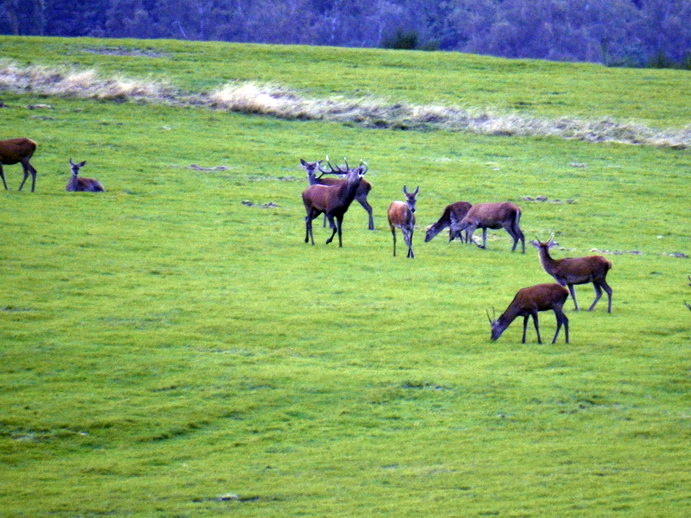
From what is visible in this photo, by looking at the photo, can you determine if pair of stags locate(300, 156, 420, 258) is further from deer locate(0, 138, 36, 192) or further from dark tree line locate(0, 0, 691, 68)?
dark tree line locate(0, 0, 691, 68)

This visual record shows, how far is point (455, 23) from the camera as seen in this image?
8719 centimetres

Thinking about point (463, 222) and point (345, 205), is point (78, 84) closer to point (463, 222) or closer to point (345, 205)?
point (345, 205)

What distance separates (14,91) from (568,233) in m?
25.0

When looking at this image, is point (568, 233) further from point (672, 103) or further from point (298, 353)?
point (672, 103)

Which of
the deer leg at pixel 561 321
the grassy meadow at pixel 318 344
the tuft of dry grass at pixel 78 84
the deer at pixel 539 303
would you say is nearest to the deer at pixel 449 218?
the grassy meadow at pixel 318 344

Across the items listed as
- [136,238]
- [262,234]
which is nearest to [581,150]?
[262,234]

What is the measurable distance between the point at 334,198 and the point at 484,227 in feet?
12.4

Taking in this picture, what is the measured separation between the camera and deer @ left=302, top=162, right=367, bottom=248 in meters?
24.5

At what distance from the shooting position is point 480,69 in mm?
50906

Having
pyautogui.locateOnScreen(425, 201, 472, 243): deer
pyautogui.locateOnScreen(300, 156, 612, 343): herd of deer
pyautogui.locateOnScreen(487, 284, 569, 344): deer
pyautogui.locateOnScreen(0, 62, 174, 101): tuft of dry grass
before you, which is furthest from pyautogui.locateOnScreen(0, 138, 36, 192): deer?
pyautogui.locateOnScreen(487, 284, 569, 344): deer

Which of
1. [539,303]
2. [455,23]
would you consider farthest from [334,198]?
[455,23]

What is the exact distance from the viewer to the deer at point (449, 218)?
26.6m

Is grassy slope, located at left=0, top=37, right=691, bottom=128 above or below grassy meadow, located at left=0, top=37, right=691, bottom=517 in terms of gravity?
above

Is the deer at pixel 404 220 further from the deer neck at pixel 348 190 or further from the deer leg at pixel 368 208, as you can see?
the deer leg at pixel 368 208
